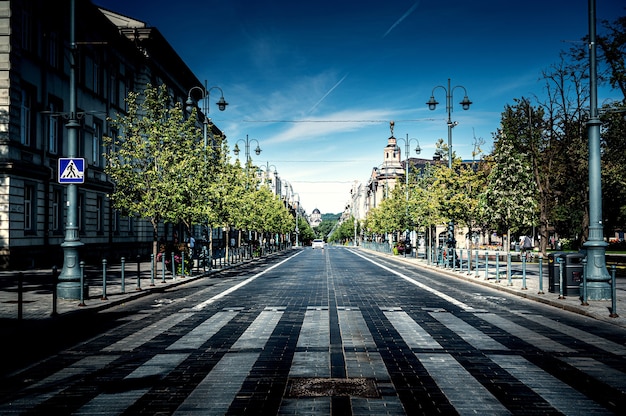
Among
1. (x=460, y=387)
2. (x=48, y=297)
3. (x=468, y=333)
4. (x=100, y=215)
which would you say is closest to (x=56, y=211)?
(x=100, y=215)

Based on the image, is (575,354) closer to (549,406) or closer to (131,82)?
(549,406)

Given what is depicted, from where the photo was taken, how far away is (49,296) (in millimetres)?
14797

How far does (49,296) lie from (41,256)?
13.2 m

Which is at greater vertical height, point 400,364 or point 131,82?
point 131,82

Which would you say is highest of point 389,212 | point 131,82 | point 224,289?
point 131,82

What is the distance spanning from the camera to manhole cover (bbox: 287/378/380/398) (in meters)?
5.70

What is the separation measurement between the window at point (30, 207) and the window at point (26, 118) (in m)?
2.19

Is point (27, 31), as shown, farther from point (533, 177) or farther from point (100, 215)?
point (533, 177)

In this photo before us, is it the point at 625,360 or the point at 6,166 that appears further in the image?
the point at 6,166

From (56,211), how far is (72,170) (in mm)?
16292

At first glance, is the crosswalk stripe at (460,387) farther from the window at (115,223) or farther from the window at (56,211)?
the window at (115,223)

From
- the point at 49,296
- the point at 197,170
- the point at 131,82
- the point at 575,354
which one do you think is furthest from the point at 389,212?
the point at 575,354

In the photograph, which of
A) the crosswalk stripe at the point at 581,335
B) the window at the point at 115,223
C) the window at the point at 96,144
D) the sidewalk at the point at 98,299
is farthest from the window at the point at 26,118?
the crosswalk stripe at the point at 581,335

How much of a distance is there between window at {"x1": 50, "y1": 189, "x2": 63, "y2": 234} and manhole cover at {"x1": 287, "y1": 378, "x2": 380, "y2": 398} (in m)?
25.2
